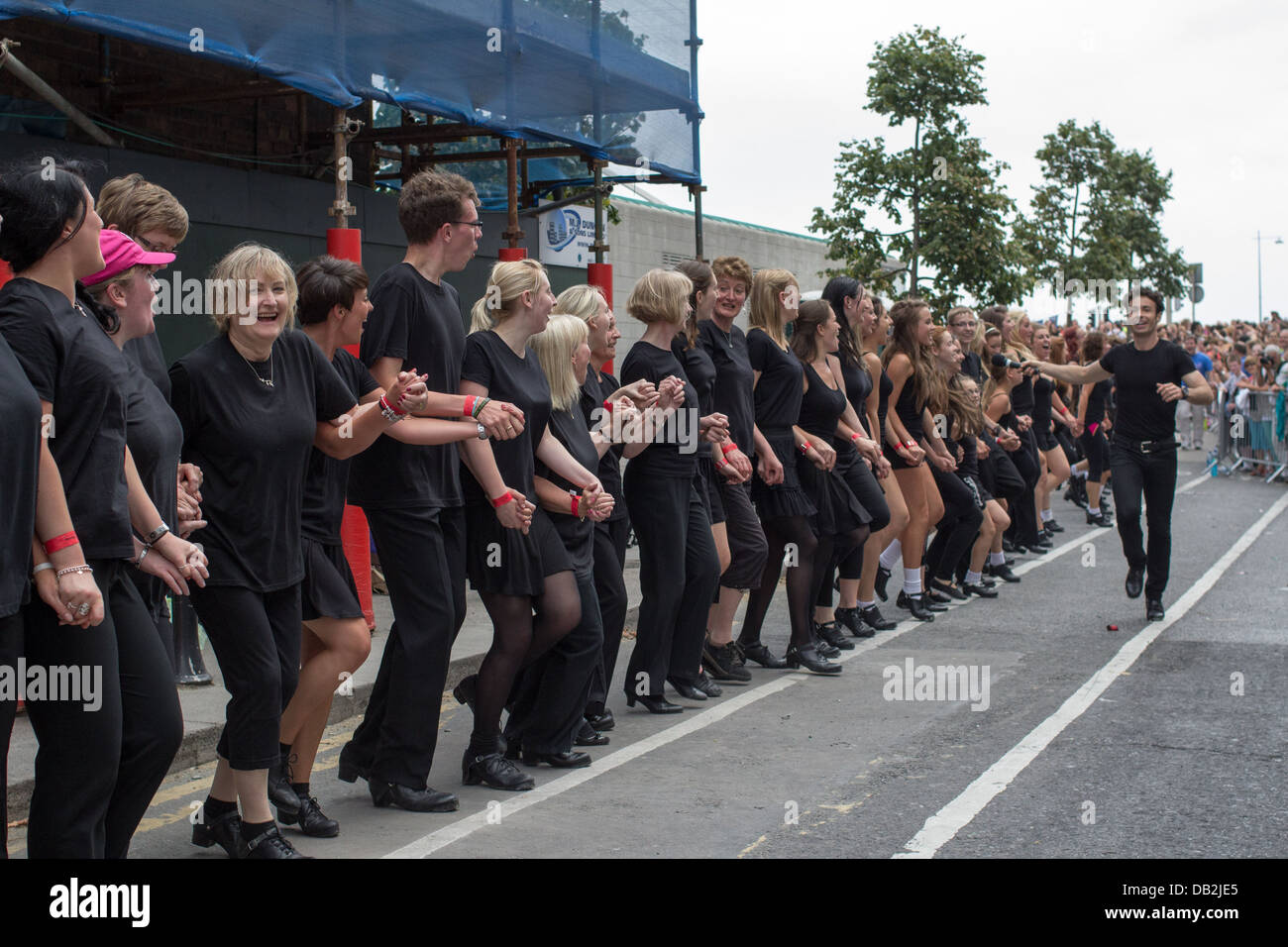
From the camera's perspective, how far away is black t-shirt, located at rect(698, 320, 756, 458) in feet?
24.7

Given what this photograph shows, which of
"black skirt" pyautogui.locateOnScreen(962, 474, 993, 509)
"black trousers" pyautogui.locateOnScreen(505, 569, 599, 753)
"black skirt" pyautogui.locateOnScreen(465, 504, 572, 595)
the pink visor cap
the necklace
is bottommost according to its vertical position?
"black trousers" pyautogui.locateOnScreen(505, 569, 599, 753)

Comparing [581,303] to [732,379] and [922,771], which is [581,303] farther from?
[922,771]

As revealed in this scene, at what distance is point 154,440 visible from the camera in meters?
4.07

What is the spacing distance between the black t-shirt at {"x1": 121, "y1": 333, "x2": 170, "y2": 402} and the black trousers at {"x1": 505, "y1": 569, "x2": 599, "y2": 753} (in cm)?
203

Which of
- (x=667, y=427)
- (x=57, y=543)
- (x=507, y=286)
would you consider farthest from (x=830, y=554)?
(x=57, y=543)

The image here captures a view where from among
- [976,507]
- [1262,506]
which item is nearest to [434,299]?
[976,507]

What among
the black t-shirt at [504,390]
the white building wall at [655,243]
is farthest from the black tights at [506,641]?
the white building wall at [655,243]

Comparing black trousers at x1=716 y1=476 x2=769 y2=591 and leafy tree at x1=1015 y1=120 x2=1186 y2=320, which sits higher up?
leafy tree at x1=1015 y1=120 x2=1186 y2=320

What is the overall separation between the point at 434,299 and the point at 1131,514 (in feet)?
20.5

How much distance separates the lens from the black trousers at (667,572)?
6.93 m

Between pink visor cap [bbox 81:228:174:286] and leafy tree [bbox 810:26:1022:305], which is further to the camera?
leafy tree [bbox 810:26:1022:305]

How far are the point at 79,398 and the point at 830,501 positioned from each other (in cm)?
564

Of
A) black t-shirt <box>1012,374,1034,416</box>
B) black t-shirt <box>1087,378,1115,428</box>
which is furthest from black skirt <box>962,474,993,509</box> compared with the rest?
black t-shirt <box>1087,378,1115,428</box>

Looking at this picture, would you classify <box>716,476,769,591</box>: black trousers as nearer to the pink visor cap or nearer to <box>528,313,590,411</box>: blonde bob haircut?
<box>528,313,590,411</box>: blonde bob haircut
